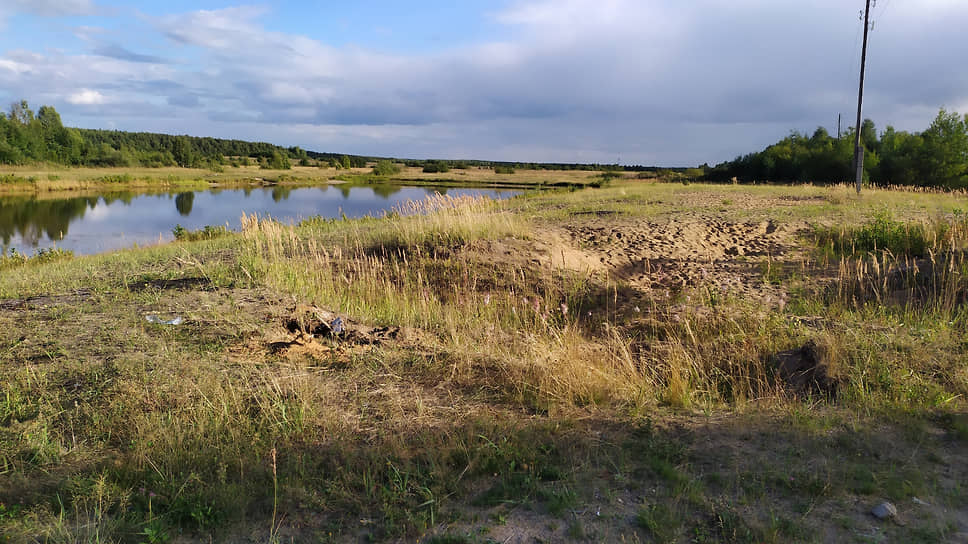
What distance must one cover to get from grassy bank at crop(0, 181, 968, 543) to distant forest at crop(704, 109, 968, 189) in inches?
1387

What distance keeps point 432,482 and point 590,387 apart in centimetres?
180

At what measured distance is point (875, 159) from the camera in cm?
3809

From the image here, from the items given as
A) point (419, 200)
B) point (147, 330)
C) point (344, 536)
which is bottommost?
point (344, 536)

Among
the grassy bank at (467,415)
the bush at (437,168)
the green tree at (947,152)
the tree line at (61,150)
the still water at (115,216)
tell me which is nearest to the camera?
the grassy bank at (467,415)

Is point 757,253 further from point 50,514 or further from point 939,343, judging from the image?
point 50,514

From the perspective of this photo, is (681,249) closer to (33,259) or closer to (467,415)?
(467,415)

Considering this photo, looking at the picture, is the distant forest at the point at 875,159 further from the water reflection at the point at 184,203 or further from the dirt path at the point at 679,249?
the water reflection at the point at 184,203

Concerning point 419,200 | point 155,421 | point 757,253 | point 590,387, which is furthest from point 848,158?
point 155,421

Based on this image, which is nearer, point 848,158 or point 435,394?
point 435,394

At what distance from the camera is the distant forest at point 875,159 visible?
34.6m

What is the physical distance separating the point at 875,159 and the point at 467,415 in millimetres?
44484

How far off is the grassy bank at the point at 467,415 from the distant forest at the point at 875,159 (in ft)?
116

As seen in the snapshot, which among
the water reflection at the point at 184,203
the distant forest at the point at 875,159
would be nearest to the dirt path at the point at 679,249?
the distant forest at the point at 875,159

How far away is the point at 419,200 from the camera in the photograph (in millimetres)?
12734
